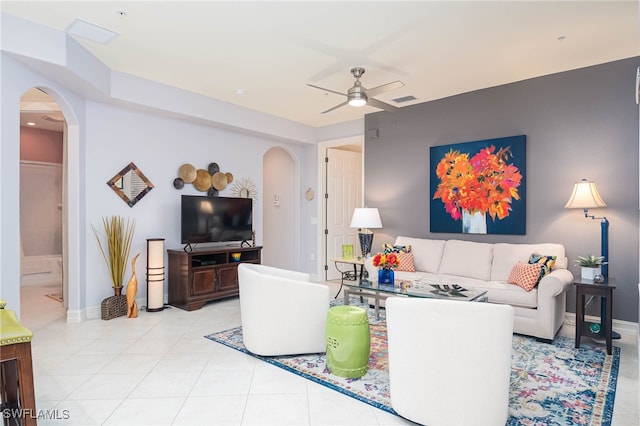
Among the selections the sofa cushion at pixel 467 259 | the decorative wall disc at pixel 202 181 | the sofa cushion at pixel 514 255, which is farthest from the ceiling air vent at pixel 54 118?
the sofa cushion at pixel 514 255

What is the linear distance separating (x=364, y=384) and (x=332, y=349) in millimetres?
321

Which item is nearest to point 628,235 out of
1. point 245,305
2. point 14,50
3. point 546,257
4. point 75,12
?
point 546,257

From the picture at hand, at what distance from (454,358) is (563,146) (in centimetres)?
338

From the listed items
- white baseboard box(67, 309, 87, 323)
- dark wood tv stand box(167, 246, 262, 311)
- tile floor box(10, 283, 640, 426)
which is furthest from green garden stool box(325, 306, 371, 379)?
white baseboard box(67, 309, 87, 323)

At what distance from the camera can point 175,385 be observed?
2.62 m

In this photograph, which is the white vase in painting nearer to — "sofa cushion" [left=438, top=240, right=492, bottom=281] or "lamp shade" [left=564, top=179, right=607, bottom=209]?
"sofa cushion" [left=438, top=240, right=492, bottom=281]

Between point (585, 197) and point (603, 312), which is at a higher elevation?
point (585, 197)

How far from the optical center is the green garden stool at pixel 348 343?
8.78 ft

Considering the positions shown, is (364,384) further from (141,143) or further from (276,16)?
(141,143)

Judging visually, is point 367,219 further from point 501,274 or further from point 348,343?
point 348,343

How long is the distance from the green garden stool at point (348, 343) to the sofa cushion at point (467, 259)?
223 centimetres

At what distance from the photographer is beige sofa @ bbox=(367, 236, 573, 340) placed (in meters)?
3.45

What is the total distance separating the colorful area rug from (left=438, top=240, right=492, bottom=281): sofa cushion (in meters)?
0.95

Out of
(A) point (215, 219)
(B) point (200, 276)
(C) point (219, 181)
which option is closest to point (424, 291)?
(B) point (200, 276)
